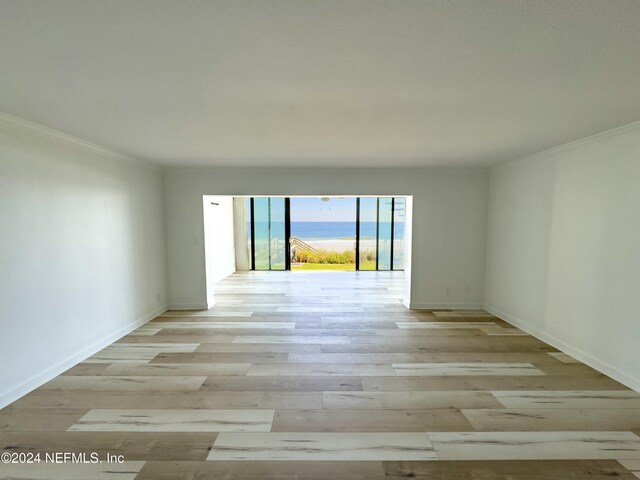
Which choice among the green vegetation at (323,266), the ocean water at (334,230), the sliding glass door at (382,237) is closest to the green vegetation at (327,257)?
the green vegetation at (323,266)

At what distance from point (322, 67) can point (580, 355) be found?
3.70 m

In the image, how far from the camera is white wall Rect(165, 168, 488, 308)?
458 centimetres

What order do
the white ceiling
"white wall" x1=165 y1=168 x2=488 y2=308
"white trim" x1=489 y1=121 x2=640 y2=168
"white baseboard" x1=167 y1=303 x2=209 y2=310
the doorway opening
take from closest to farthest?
1. the white ceiling
2. "white trim" x1=489 y1=121 x2=640 y2=168
3. "white wall" x1=165 y1=168 x2=488 y2=308
4. "white baseboard" x1=167 y1=303 x2=209 y2=310
5. the doorway opening

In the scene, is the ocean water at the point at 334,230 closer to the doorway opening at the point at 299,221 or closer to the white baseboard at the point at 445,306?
the doorway opening at the point at 299,221

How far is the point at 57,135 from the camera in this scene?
107 inches

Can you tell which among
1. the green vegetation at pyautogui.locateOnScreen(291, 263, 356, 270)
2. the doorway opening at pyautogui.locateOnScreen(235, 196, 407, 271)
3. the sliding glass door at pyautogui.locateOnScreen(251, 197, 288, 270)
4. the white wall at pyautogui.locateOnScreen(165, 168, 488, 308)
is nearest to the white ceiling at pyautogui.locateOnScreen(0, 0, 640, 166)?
the white wall at pyautogui.locateOnScreen(165, 168, 488, 308)

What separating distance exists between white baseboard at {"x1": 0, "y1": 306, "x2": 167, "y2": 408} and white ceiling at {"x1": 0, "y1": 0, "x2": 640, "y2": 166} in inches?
85.5

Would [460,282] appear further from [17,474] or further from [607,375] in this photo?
[17,474]

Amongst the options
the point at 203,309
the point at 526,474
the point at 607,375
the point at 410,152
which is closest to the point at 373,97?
the point at 410,152

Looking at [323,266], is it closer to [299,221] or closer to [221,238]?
[299,221]

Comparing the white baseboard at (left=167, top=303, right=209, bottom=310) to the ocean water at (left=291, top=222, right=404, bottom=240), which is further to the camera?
the ocean water at (left=291, top=222, right=404, bottom=240)

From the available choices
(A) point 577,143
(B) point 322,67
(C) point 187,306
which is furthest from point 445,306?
(B) point 322,67

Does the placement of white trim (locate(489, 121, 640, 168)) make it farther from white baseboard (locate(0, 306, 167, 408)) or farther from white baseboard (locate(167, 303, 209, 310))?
white baseboard (locate(0, 306, 167, 408))

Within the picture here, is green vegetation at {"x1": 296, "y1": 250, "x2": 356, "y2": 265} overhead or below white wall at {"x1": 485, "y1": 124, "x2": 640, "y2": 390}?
below
